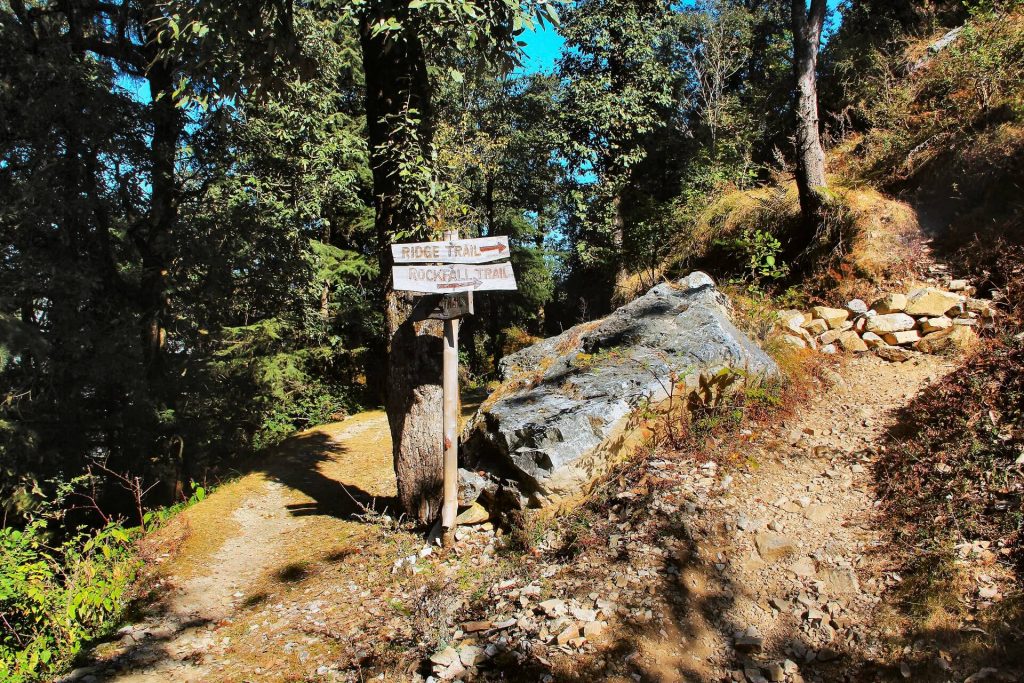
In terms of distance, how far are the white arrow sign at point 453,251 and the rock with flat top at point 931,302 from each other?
4807mm

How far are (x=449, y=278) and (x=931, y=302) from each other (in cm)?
539

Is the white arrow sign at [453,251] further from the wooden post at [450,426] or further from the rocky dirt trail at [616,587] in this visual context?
the rocky dirt trail at [616,587]

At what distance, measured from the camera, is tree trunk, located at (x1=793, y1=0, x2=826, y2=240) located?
8.66 meters

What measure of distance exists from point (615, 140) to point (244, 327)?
9.95 meters

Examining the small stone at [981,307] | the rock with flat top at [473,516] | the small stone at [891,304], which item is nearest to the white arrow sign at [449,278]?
the rock with flat top at [473,516]

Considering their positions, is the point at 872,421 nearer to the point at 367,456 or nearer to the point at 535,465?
the point at 535,465

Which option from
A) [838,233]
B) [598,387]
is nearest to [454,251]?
[598,387]

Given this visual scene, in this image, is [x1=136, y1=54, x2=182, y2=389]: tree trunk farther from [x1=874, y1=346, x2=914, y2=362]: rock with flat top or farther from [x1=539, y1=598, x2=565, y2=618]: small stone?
[x1=874, y1=346, x2=914, y2=362]: rock with flat top

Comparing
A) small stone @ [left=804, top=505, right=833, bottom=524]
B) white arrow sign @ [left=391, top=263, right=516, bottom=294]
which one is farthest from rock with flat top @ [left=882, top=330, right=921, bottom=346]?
white arrow sign @ [left=391, top=263, right=516, bottom=294]

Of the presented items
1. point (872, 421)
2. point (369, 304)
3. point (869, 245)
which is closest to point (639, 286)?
point (869, 245)

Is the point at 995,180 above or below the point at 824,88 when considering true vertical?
below

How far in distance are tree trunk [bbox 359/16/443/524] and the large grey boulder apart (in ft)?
1.72

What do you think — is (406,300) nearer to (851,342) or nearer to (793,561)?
(793,561)

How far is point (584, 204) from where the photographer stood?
15953mm
